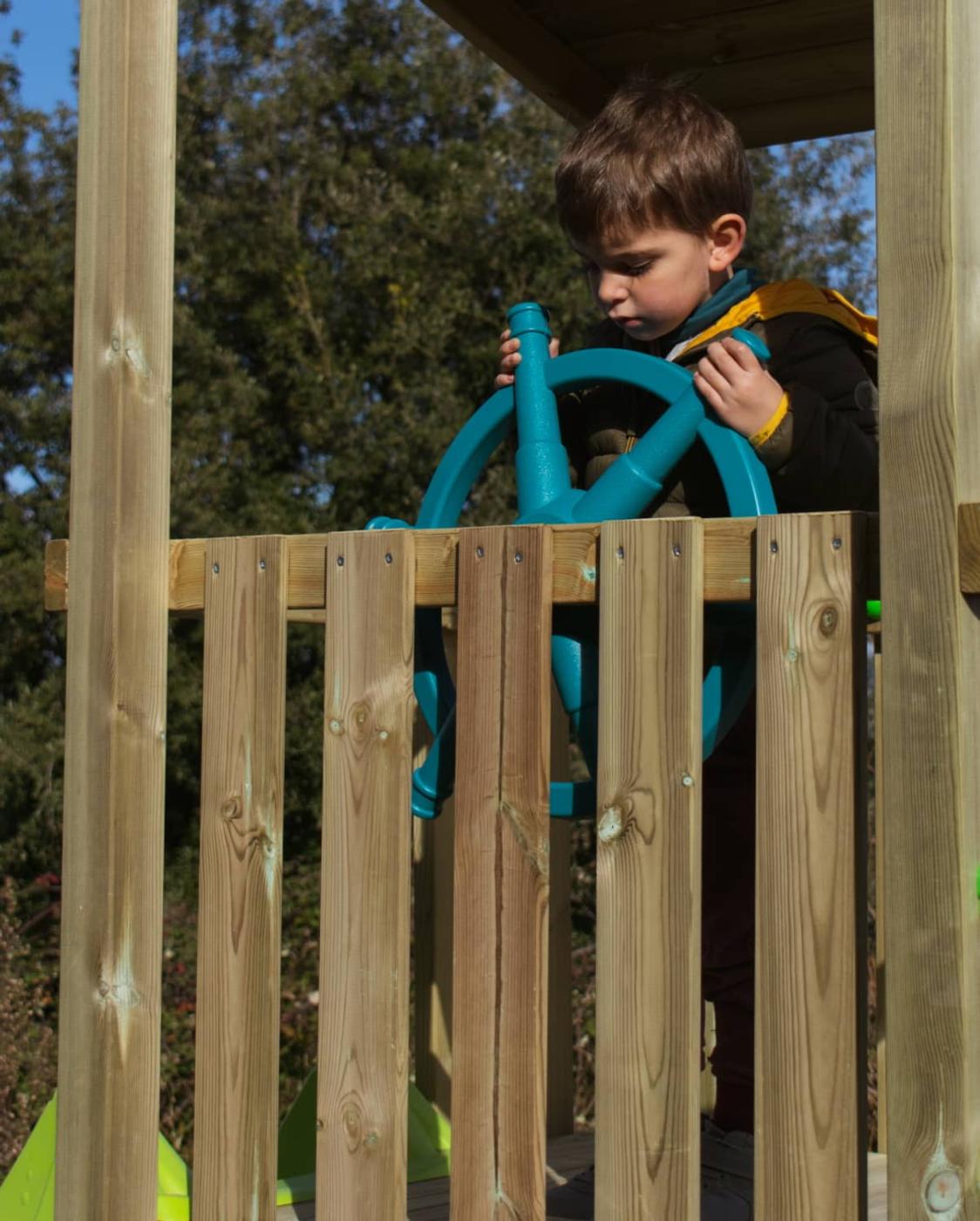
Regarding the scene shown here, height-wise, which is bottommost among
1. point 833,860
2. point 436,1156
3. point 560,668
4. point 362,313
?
point 436,1156

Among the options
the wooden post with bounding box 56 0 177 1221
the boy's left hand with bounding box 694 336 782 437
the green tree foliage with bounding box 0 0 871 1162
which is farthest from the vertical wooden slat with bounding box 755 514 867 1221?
the green tree foliage with bounding box 0 0 871 1162

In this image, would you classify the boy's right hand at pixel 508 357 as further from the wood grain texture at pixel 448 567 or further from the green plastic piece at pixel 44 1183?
the green plastic piece at pixel 44 1183

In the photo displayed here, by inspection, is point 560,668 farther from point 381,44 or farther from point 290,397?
point 381,44

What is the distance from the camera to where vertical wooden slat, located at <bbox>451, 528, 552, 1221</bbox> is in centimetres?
198

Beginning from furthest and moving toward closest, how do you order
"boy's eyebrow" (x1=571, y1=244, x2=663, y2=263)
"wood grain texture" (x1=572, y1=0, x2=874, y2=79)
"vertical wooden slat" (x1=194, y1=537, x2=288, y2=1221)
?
"wood grain texture" (x1=572, y1=0, x2=874, y2=79)
"boy's eyebrow" (x1=571, y1=244, x2=663, y2=263)
"vertical wooden slat" (x1=194, y1=537, x2=288, y2=1221)

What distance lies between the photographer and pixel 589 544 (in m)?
1.99

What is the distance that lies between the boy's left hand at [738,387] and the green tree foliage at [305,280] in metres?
6.23

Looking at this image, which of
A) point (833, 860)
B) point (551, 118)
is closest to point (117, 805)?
point (833, 860)

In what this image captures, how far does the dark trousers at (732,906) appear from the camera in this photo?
2.51 m

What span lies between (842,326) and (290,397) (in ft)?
22.6

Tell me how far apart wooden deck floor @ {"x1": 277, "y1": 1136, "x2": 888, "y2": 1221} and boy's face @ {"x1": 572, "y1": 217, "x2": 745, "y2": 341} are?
5.10 feet

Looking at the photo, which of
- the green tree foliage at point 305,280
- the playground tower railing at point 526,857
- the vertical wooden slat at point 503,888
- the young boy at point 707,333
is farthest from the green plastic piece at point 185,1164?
the green tree foliage at point 305,280

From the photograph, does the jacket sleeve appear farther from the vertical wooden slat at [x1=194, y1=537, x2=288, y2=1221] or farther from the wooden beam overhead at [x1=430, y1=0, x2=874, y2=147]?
the wooden beam overhead at [x1=430, y1=0, x2=874, y2=147]

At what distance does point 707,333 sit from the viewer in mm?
2352
